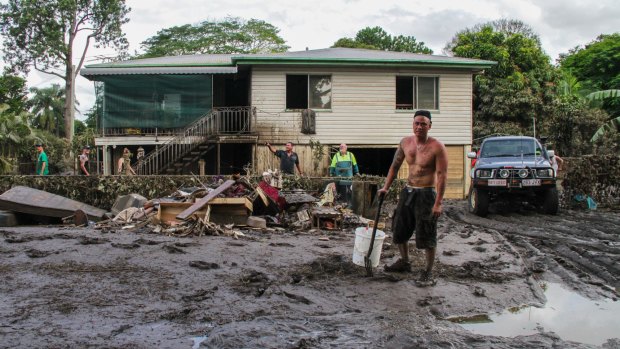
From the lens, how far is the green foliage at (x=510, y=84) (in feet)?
80.1

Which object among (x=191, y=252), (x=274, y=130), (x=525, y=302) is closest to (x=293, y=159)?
(x=274, y=130)

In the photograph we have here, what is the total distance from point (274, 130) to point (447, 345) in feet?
50.0

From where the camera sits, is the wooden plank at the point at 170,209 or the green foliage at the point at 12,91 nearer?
the wooden plank at the point at 170,209

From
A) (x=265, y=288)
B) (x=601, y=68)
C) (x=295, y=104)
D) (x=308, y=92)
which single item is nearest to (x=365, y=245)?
(x=265, y=288)

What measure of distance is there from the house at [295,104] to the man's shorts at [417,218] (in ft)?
40.2

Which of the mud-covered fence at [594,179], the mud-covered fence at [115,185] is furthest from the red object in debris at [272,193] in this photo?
the mud-covered fence at [594,179]

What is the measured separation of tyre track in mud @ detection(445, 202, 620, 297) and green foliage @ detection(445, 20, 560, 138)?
12.2 m

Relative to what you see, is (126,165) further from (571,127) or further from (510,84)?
(571,127)

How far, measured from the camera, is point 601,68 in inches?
1426

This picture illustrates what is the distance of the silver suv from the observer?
39.4ft

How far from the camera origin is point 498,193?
502 inches

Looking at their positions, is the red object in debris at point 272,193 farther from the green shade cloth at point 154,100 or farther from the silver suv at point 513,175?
the green shade cloth at point 154,100

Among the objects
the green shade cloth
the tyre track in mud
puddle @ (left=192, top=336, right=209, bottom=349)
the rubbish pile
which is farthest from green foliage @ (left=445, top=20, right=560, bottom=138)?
puddle @ (left=192, top=336, right=209, bottom=349)

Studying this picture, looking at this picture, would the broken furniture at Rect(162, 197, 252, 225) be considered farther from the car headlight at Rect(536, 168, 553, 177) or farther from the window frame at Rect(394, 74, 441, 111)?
the window frame at Rect(394, 74, 441, 111)
